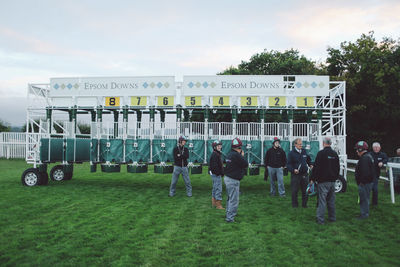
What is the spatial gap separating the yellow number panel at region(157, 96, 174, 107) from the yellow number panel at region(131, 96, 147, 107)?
65 cm

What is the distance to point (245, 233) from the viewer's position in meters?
6.33

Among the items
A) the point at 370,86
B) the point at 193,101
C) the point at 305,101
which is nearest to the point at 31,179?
the point at 193,101

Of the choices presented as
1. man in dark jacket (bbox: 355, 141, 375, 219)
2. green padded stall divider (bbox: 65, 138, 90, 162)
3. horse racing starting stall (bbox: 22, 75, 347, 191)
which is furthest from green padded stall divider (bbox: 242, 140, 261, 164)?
green padded stall divider (bbox: 65, 138, 90, 162)

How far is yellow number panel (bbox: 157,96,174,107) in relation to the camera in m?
12.2

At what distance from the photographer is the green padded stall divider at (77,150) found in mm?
12898

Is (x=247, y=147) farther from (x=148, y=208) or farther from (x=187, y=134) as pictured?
(x=148, y=208)

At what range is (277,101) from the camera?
12000 millimetres

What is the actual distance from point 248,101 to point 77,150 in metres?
8.02

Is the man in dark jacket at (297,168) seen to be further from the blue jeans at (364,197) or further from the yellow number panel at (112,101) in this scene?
the yellow number panel at (112,101)

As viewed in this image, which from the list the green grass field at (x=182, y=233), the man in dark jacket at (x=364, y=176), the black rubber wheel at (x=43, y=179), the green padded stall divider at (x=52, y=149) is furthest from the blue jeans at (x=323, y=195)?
the black rubber wheel at (x=43, y=179)

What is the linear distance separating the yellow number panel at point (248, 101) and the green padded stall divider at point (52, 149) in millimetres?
8216

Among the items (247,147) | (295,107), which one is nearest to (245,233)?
(247,147)

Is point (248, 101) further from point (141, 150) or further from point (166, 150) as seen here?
point (141, 150)

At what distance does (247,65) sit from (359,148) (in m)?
29.7
